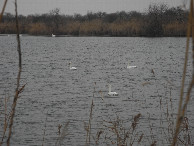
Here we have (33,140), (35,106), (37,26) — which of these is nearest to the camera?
(33,140)

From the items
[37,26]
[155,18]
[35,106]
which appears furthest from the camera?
[37,26]

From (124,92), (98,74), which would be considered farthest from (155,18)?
(124,92)

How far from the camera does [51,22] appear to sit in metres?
58.6

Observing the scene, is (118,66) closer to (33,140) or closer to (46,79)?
(46,79)

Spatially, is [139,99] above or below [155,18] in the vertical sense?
below

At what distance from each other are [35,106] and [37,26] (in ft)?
141

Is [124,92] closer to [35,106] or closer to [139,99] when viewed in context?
[139,99]

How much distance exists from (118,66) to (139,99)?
10.3 metres

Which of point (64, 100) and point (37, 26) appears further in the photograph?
point (37, 26)

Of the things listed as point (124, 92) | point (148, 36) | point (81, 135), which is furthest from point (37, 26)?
point (81, 135)

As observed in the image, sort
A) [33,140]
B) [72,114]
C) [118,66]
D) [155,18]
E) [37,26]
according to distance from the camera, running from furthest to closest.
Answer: [37,26], [155,18], [118,66], [72,114], [33,140]

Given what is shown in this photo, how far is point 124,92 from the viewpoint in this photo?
12.6 metres

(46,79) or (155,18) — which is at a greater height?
(155,18)

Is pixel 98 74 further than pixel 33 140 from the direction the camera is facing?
Yes
